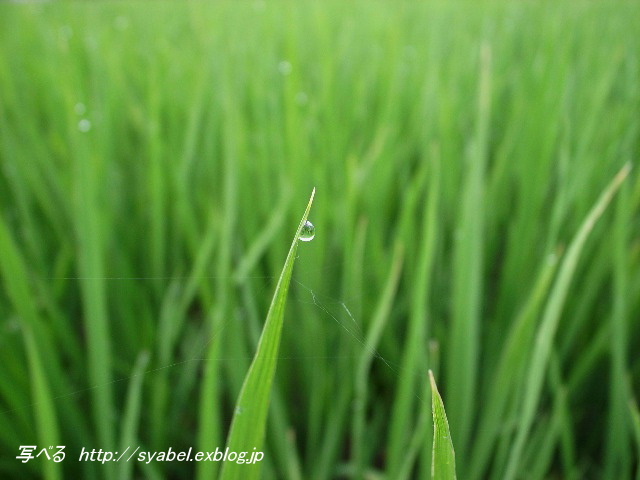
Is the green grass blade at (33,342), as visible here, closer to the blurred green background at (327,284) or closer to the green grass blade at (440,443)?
the blurred green background at (327,284)

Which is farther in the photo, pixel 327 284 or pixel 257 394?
pixel 327 284

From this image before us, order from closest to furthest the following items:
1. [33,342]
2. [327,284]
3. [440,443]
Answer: [440,443] < [33,342] < [327,284]

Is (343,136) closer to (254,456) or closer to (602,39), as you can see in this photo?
(254,456)

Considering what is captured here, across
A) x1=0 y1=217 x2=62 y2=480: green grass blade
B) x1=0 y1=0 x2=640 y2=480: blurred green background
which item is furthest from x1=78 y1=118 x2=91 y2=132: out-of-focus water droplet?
x1=0 y1=217 x2=62 y2=480: green grass blade

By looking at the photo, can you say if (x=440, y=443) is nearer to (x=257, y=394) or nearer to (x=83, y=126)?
(x=257, y=394)

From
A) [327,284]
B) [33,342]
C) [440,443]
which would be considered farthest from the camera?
[327,284]

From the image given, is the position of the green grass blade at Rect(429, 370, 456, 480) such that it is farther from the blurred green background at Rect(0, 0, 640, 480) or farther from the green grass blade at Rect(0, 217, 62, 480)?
the green grass blade at Rect(0, 217, 62, 480)

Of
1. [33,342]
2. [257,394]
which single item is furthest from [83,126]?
[257,394]
